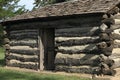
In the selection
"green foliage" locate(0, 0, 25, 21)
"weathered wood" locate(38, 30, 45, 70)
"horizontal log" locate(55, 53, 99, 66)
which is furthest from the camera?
"green foliage" locate(0, 0, 25, 21)

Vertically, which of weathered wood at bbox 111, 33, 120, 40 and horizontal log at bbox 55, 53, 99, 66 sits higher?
weathered wood at bbox 111, 33, 120, 40

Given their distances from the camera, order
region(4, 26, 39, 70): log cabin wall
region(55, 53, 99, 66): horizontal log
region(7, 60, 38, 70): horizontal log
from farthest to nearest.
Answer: region(4, 26, 39, 70): log cabin wall → region(7, 60, 38, 70): horizontal log → region(55, 53, 99, 66): horizontal log

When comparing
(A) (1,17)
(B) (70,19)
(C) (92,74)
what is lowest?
(A) (1,17)

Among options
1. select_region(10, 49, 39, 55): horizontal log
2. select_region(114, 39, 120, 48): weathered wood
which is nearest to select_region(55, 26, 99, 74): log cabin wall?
select_region(114, 39, 120, 48): weathered wood

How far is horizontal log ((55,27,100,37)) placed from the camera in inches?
548

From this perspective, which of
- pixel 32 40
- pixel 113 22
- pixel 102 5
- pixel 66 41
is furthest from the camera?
pixel 32 40

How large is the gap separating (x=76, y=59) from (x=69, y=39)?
1058 mm

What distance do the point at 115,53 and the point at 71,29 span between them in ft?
8.14

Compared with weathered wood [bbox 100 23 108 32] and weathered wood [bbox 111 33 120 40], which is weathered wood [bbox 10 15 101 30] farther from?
weathered wood [bbox 111 33 120 40]

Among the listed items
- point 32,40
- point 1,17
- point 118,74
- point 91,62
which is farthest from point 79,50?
point 1,17

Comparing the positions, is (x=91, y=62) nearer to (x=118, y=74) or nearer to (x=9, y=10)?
(x=118, y=74)

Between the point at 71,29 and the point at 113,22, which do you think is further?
the point at 71,29

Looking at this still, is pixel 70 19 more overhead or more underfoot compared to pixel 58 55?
more overhead

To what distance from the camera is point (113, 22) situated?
43.4 feet
